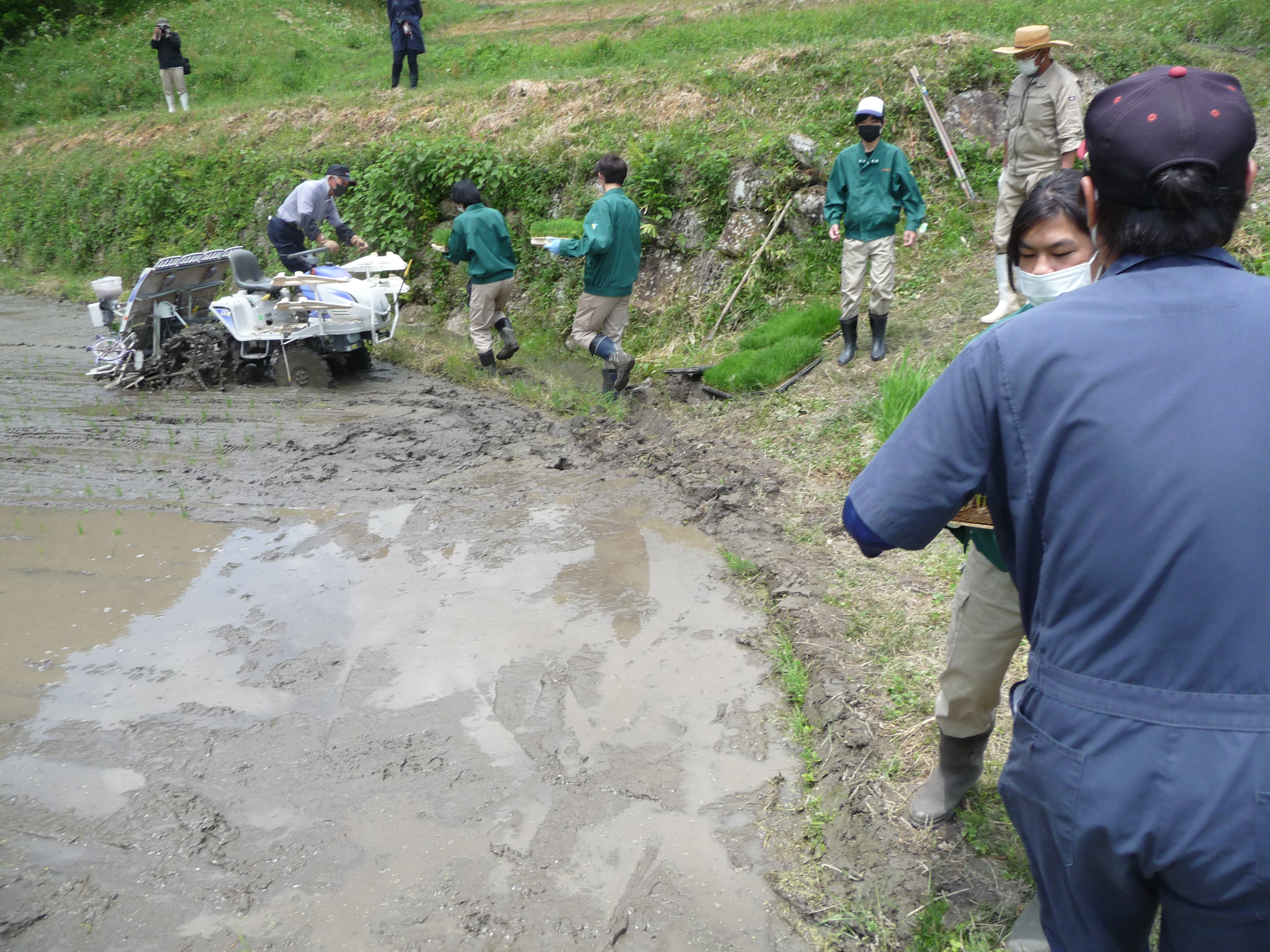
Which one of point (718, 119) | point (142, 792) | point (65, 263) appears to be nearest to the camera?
point (142, 792)

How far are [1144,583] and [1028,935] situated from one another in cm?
175

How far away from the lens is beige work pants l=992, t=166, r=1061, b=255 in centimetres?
739

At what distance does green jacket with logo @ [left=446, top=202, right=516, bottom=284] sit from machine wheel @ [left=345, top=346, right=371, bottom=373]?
1.34 m

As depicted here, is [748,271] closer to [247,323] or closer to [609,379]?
[609,379]

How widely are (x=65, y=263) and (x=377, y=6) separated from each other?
13.1m

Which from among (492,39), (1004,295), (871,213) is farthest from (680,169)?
(492,39)

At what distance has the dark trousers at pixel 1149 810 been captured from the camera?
1409 mm

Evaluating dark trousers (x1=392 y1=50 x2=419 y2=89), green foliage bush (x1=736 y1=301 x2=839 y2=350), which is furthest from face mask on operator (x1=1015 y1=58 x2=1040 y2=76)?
dark trousers (x1=392 y1=50 x2=419 y2=89)

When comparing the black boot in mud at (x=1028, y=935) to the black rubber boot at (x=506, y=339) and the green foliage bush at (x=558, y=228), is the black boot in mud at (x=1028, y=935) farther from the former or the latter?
the green foliage bush at (x=558, y=228)

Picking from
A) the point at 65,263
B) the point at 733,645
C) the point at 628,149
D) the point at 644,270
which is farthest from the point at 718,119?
the point at 65,263

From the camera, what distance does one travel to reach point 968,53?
10453mm

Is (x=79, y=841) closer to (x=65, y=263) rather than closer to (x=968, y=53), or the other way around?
(x=968, y=53)

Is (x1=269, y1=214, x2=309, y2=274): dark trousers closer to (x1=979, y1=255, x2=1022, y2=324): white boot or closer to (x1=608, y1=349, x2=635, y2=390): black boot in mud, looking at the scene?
(x1=608, y1=349, x2=635, y2=390): black boot in mud

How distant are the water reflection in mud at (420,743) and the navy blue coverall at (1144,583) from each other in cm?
169
